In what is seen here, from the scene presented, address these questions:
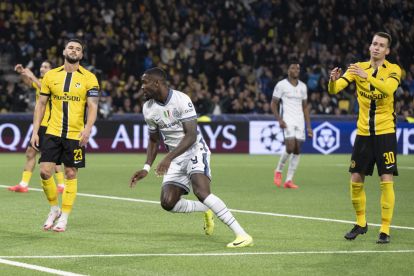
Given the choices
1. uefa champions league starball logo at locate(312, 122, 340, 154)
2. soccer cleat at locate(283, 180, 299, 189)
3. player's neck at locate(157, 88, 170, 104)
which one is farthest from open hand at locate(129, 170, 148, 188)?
uefa champions league starball logo at locate(312, 122, 340, 154)

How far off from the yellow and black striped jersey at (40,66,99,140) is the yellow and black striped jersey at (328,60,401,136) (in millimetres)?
2934

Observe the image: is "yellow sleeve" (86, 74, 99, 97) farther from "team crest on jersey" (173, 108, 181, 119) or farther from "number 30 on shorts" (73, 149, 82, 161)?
"team crest on jersey" (173, 108, 181, 119)

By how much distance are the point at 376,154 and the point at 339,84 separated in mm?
851

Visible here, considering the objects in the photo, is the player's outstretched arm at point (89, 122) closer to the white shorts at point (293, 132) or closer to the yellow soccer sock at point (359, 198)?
the yellow soccer sock at point (359, 198)

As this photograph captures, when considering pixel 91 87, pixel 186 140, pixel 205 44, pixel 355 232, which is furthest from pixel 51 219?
pixel 205 44

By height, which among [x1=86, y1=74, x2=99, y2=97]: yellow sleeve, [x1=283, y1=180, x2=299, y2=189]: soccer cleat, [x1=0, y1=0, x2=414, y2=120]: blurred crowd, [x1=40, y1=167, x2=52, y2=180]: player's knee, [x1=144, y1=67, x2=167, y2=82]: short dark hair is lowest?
[x1=283, y1=180, x2=299, y2=189]: soccer cleat

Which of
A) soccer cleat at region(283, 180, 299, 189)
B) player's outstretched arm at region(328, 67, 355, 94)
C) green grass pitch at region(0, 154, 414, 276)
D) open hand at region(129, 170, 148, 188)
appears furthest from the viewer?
soccer cleat at region(283, 180, 299, 189)

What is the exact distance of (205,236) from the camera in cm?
1057

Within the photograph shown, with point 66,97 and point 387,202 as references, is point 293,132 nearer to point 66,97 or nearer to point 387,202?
point 66,97

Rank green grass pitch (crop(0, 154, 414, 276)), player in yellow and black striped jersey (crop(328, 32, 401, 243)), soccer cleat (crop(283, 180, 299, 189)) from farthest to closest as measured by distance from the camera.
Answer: soccer cleat (crop(283, 180, 299, 189)) → player in yellow and black striped jersey (crop(328, 32, 401, 243)) → green grass pitch (crop(0, 154, 414, 276))

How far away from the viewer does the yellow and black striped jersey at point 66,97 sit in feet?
36.8

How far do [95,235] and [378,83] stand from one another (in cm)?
343

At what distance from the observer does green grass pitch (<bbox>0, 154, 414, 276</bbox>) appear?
8477 millimetres

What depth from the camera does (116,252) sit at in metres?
9.28
